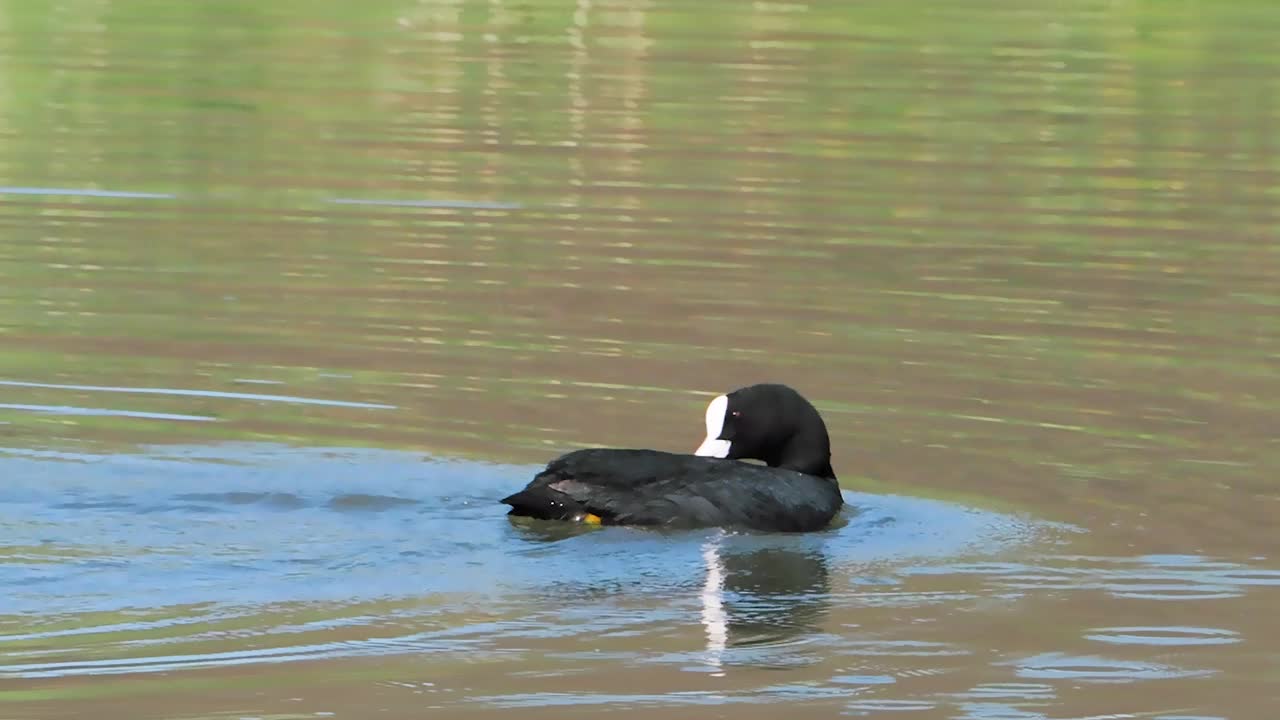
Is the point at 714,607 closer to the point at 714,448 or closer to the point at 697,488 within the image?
the point at 697,488

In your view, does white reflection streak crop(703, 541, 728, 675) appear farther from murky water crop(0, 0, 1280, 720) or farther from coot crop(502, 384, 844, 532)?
coot crop(502, 384, 844, 532)

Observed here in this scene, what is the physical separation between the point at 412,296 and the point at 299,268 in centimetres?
118

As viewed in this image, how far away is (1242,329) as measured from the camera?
14.2 metres

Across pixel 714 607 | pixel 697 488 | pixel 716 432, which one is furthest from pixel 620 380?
pixel 714 607

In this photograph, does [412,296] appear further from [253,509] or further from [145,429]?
[253,509]

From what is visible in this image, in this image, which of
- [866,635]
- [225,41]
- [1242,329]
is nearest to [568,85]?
[225,41]

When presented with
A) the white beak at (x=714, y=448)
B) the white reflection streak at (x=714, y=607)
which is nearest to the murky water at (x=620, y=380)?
the white reflection streak at (x=714, y=607)

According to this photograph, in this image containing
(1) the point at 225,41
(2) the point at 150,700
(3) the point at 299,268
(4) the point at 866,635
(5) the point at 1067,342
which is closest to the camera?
(2) the point at 150,700

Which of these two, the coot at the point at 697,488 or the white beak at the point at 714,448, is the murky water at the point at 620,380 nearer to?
the coot at the point at 697,488

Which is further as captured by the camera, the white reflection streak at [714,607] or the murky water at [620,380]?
the white reflection streak at [714,607]

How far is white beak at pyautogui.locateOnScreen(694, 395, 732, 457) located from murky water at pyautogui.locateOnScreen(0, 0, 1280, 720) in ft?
2.11

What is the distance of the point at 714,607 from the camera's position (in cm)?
901

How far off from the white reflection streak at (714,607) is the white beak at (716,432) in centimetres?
84

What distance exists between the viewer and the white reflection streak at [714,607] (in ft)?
27.5
